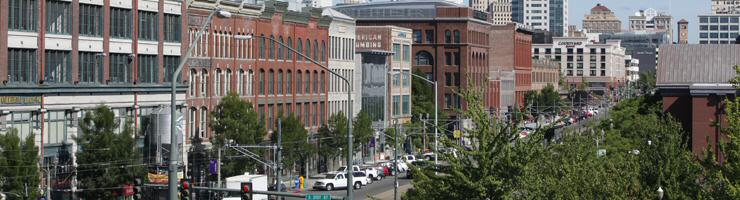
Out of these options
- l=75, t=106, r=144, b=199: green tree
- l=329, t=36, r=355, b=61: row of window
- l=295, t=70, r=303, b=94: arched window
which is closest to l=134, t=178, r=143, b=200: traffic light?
l=75, t=106, r=144, b=199: green tree

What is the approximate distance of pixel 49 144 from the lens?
219 feet

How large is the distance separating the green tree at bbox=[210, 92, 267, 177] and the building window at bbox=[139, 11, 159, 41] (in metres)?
7.57

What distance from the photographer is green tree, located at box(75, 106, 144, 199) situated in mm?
63812

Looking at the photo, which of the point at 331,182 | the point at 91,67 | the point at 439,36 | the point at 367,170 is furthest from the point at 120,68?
the point at 439,36

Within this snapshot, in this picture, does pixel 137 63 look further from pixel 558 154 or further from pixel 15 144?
pixel 558 154

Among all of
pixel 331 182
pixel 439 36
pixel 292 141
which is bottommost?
pixel 331 182

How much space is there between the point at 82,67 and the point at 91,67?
1.03 metres

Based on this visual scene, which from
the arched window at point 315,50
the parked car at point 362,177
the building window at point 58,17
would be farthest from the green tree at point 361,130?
the building window at point 58,17

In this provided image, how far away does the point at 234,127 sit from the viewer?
270 feet

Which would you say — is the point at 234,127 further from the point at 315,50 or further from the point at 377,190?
the point at 315,50

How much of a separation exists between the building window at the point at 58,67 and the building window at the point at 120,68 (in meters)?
4.32

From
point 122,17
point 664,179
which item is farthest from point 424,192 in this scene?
point 122,17

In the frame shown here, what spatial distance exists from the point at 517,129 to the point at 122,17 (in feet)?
118

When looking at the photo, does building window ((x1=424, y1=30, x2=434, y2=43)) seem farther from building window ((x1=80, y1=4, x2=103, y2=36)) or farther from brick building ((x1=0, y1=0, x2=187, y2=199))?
building window ((x1=80, y1=4, x2=103, y2=36))
